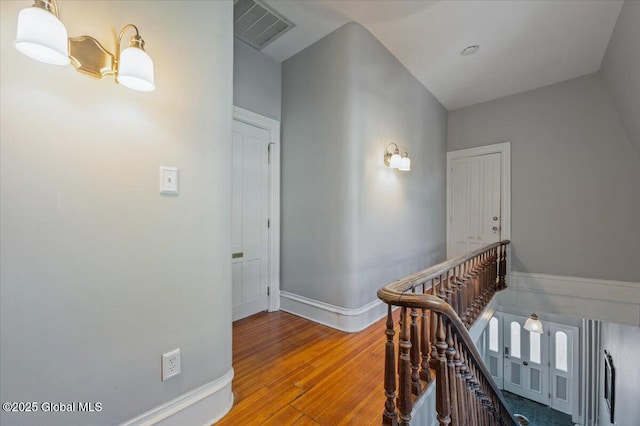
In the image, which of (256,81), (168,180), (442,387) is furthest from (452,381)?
Answer: (256,81)

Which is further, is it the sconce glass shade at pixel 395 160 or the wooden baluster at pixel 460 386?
the sconce glass shade at pixel 395 160

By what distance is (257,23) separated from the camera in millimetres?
2510

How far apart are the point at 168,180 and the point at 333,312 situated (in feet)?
6.26

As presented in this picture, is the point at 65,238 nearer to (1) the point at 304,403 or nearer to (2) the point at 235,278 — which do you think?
(1) the point at 304,403

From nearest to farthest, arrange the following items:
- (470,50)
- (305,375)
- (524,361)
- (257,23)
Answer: (305,375) < (257,23) < (470,50) < (524,361)

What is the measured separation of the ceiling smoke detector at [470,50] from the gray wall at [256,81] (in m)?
2.07

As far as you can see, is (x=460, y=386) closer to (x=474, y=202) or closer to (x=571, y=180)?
(x=474, y=202)

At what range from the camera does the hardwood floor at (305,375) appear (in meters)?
1.49

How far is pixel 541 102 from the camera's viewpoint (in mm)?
3740

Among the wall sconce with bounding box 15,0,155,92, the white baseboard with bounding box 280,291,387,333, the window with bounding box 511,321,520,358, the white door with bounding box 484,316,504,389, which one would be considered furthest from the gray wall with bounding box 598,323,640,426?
the wall sconce with bounding box 15,0,155,92

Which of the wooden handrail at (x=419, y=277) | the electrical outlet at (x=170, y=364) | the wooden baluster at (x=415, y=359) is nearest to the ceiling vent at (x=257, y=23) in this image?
the wooden handrail at (x=419, y=277)

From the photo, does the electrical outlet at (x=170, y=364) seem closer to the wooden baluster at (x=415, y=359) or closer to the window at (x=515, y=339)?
the wooden baluster at (x=415, y=359)

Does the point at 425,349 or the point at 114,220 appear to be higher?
the point at 114,220

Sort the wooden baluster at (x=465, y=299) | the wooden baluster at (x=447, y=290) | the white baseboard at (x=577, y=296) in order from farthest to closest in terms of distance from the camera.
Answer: the white baseboard at (x=577, y=296) → the wooden baluster at (x=465, y=299) → the wooden baluster at (x=447, y=290)
